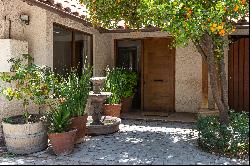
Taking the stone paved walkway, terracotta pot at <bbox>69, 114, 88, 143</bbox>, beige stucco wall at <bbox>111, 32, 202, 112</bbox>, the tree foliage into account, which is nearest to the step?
the stone paved walkway

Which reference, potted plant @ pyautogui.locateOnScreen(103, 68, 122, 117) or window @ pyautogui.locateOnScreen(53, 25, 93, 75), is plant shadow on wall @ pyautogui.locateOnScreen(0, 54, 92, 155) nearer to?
window @ pyautogui.locateOnScreen(53, 25, 93, 75)

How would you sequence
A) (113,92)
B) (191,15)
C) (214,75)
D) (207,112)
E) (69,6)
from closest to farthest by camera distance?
(191,15) < (214,75) < (69,6) < (207,112) < (113,92)

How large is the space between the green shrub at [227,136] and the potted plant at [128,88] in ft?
16.1

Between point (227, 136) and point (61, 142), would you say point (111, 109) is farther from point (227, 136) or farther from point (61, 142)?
point (227, 136)

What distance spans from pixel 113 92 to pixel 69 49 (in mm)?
1888

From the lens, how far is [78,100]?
774cm

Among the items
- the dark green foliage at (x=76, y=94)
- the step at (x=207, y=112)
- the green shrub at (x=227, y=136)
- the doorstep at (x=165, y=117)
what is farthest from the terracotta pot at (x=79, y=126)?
the step at (x=207, y=112)

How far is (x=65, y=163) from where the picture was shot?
21.6 feet

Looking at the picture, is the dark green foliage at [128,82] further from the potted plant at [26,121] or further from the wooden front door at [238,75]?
the potted plant at [26,121]

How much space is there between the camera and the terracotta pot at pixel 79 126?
764 centimetres

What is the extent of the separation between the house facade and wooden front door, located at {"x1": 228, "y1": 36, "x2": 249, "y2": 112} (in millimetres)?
341

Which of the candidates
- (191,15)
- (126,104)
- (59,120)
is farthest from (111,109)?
(191,15)

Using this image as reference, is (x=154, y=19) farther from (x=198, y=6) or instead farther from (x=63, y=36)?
(x=63, y=36)

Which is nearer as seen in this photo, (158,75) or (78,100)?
(78,100)
